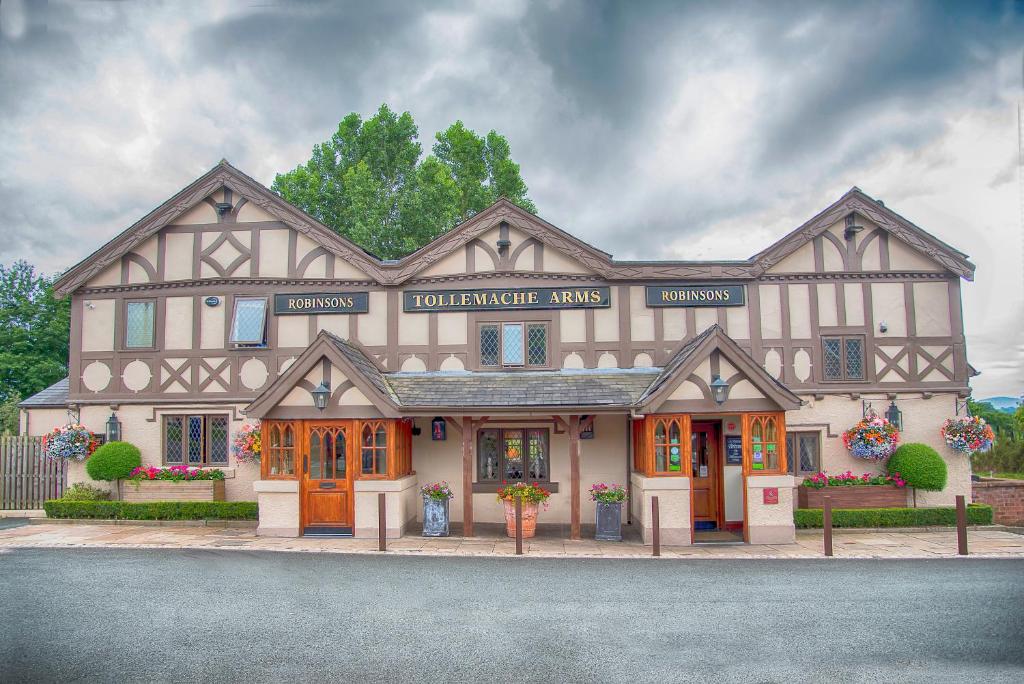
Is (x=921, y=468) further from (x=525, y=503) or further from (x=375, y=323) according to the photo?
(x=375, y=323)

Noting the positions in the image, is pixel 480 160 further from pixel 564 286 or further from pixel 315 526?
pixel 315 526

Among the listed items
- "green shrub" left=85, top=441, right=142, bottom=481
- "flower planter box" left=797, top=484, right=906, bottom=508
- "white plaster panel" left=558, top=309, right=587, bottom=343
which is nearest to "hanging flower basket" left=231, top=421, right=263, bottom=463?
"green shrub" left=85, top=441, right=142, bottom=481

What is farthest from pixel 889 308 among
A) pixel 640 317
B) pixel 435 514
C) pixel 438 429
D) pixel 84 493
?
pixel 84 493

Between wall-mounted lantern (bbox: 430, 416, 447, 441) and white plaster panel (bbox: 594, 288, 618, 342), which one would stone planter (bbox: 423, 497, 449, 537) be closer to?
wall-mounted lantern (bbox: 430, 416, 447, 441)

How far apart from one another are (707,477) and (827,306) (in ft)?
16.9

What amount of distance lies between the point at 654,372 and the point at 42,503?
16.1 metres

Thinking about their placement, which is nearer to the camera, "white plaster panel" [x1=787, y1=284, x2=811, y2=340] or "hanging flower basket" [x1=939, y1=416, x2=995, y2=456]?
"hanging flower basket" [x1=939, y1=416, x2=995, y2=456]

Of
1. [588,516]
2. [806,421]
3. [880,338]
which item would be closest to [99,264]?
[588,516]

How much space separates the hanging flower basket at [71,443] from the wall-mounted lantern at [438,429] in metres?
8.39

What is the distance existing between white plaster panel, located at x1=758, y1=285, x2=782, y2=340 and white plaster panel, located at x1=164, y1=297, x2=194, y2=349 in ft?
46.4

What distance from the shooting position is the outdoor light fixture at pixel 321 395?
12945mm

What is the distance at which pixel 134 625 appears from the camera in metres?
7.82

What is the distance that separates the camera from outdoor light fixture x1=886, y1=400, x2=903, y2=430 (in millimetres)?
14797

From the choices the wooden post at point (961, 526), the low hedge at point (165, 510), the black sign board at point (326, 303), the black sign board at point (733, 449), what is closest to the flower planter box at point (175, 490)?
the low hedge at point (165, 510)
